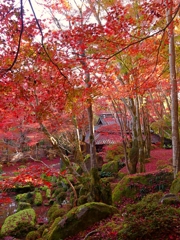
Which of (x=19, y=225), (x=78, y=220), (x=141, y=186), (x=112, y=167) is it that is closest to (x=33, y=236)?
(x=19, y=225)

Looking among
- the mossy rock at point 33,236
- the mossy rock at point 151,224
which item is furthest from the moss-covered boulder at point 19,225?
the mossy rock at point 151,224

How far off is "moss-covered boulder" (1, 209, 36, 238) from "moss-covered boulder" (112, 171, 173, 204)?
409cm

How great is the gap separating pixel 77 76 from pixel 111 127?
10.1 m

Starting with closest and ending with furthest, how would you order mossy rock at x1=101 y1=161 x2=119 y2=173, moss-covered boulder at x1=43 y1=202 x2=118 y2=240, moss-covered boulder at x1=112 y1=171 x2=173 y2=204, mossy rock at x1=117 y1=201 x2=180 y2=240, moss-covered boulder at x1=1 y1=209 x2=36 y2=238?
mossy rock at x1=117 y1=201 x2=180 y2=240
moss-covered boulder at x1=43 y1=202 x2=118 y2=240
moss-covered boulder at x1=112 y1=171 x2=173 y2=204
moss-covered boulder at x1=1 y1=209 x2=36 y2=238
mossy rock at x1=101 y1=161 x2=119 y2=173

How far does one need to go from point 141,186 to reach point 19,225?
225 inches

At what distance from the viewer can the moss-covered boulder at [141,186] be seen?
8336 mm

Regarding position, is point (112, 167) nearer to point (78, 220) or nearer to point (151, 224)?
point (78, 220)

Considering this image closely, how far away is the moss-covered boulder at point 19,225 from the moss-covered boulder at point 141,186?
4.09 meters

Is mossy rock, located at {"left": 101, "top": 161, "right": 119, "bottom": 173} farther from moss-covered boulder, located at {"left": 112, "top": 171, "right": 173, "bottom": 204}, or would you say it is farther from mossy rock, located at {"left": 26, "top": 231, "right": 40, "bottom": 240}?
mossy rock, located at {"left": 26, "top": 231, "right": 40, "bottom": 240}

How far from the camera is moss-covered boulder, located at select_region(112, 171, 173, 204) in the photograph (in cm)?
834

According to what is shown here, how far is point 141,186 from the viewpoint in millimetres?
8734

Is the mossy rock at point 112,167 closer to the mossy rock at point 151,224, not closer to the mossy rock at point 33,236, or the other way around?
the mossy rock at point 33,236

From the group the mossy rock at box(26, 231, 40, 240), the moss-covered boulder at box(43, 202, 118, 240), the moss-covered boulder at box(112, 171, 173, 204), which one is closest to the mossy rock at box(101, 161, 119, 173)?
the moss-covered boulder at box(112, 171, 173, 204)

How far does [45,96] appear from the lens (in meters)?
8.06
